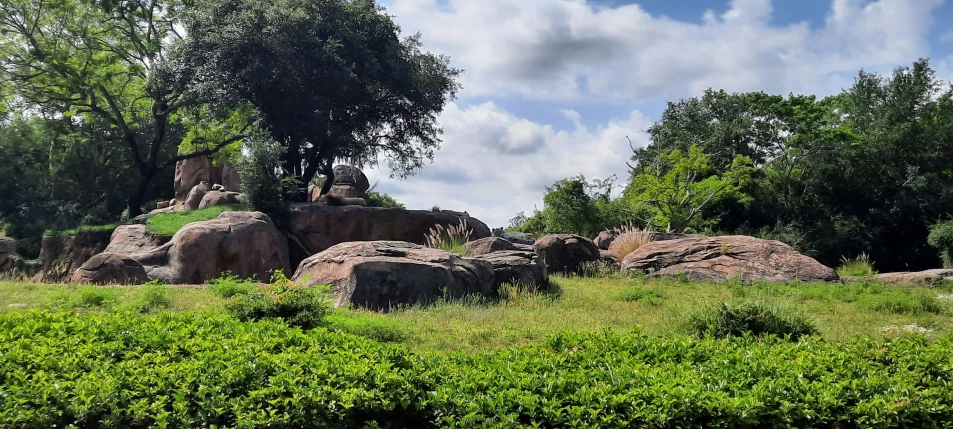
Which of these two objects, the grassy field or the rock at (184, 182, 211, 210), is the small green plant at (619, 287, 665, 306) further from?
the rock at (184, 182, 211, 210)

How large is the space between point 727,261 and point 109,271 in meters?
12.7

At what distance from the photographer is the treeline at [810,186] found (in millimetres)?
27812

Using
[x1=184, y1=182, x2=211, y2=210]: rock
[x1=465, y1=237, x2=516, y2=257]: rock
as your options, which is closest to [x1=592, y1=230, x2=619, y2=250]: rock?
[x1=465, y1=237, x2=516, y2=257]: rock

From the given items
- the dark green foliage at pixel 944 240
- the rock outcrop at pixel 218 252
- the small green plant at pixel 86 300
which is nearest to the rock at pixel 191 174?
the rock outcrop at pixel 218 252

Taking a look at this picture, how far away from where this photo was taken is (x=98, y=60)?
29.4 meters

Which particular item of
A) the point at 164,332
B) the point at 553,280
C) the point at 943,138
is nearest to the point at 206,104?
the point at 553,280

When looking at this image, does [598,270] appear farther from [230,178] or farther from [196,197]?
[230,178]

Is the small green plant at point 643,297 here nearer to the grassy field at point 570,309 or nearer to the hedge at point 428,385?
the grassy field at point 570,309

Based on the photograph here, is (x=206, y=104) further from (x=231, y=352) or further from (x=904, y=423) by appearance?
(x=904, y=423)

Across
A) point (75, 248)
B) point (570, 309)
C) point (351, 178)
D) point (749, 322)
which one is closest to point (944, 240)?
point (570, 309)

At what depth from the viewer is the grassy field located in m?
7.93

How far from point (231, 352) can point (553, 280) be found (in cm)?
1011

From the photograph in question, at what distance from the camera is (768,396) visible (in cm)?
435

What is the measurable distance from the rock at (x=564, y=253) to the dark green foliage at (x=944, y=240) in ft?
54.0
